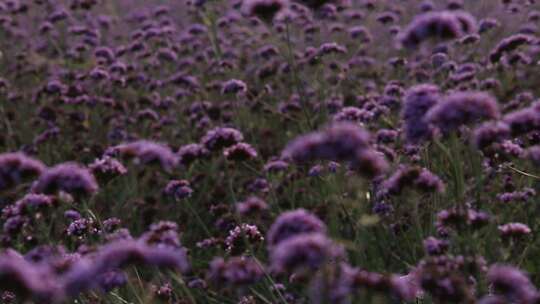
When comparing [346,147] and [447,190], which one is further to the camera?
[447,190]

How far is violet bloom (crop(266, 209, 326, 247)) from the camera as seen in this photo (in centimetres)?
246

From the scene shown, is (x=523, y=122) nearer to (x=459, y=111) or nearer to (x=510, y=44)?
(x=459, y=111)

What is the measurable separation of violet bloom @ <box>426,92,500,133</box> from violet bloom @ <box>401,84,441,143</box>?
0.10 meters

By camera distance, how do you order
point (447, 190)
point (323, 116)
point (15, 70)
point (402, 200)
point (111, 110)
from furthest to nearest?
point (15, 70)
point (111, 110)
point (323, 116)
point (402, 200)
point (447, 190)

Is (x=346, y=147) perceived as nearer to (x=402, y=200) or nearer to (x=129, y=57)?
(x=402, y=200)

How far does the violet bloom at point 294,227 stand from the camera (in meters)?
2.46

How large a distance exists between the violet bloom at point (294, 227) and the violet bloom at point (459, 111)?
69 centimetres

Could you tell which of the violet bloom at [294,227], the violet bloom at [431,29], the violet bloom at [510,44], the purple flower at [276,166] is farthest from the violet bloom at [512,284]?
the violet bloom at [510,44]

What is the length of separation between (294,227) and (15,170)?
1414 mm

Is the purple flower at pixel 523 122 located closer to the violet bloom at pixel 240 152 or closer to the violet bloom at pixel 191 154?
the violet bloom at pixel 240 152

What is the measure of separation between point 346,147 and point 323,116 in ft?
13.1

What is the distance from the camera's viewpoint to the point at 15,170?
319 cm

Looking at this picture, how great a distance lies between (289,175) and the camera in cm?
653

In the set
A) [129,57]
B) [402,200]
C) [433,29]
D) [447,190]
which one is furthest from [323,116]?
[129,57]
